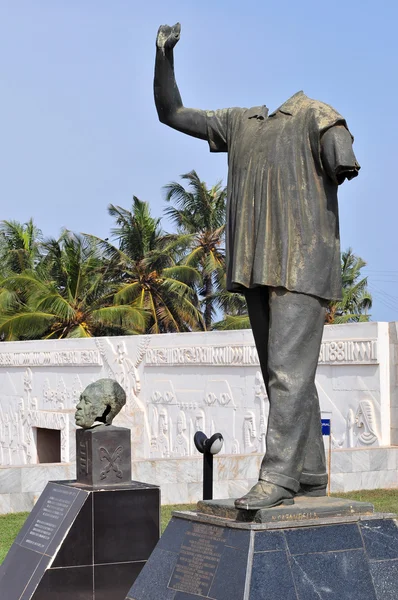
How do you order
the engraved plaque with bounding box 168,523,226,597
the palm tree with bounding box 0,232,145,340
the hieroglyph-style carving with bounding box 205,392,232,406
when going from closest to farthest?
the engraved plaque with bounding box 168,523,226,597 < the hieroglyph-style carving with bounding box 205,392,232,406 < the palm tree with bounding box 0,232,145,340

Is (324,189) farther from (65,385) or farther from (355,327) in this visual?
(65,385)

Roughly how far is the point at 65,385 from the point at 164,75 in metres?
15.6

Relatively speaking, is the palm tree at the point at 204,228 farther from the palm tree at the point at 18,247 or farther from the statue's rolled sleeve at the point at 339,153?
the statue's rolled sleeve at the point at 339,153

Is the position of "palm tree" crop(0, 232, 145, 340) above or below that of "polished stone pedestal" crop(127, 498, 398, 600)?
above

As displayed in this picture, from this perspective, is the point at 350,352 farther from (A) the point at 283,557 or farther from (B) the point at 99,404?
(A) the point at 283,557

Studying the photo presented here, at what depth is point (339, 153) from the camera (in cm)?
433

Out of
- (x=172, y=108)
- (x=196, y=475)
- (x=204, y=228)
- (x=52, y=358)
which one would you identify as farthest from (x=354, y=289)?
(x=172, y=108)

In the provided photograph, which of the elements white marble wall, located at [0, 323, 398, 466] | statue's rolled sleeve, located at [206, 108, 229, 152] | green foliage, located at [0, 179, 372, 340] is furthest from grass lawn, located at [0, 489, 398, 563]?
green foliage, located at [0, 179, 372, 340]

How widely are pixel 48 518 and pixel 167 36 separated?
3.16 m

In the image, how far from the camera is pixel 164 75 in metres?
4.75

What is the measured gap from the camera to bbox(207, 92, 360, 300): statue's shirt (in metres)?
4.38

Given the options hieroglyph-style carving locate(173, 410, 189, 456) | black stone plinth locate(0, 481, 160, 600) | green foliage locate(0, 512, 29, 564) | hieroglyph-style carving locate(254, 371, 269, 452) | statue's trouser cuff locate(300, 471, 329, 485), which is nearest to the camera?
statue's trouser cuff locate(300, 471, 329, 485)

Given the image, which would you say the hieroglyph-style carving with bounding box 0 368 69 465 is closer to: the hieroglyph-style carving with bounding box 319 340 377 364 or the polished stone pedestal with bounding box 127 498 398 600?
the hieroglyph-style carving with bounding box 319 340 377 364

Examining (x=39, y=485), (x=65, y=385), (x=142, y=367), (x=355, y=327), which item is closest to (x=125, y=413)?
(x=142, y=367)
